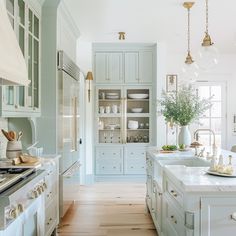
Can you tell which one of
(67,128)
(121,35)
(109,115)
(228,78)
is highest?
(121,35)

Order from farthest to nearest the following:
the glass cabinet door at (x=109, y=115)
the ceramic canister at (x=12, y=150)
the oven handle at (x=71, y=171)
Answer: the glass cabinet door at (x=109, y=115), the oven handle at (x=71, y=171), the ceramic canister at (x=12, y=150)

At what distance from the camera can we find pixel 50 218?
317cm

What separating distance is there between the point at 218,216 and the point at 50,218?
6.12 ft

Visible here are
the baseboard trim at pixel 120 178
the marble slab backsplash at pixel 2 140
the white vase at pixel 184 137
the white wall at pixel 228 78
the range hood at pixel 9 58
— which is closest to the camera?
the range hood at pixel 9 58

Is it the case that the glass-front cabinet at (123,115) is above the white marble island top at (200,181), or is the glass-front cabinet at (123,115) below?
above

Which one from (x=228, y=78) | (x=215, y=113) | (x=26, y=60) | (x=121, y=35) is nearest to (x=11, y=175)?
(x=26, y=60)

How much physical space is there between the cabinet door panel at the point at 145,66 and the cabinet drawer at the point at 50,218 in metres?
3.69

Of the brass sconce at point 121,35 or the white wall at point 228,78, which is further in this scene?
the white wall at point 228,78

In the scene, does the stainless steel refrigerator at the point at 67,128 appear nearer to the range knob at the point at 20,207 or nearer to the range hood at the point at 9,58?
the range hood at the point at 9,58

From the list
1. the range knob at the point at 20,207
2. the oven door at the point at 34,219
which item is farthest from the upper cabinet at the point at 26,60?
the range knob at the point at 20,207

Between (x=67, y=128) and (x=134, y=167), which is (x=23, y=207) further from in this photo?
(x=134, y=167)

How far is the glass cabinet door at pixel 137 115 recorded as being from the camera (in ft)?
21.5

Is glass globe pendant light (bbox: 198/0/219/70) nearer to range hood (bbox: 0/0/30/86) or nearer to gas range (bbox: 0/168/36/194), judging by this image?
range hood (bbox: 0/0/30/86)

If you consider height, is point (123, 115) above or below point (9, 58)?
below
